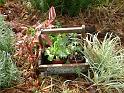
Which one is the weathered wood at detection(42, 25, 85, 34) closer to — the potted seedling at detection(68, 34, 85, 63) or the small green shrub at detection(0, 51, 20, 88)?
the potted seedling at detection(68, 34, 85, 63)

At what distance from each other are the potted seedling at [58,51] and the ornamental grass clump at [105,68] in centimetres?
14

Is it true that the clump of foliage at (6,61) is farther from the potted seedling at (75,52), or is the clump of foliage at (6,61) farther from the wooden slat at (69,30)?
the potted seedling at (75,52)

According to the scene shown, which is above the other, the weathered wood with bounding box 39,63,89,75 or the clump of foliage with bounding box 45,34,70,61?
the clump of foliage with bounding box 45,34,70,61

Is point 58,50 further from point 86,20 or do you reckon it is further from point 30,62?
point 86,20

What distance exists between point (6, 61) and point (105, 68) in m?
0.67

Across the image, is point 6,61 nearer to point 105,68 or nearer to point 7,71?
point 7,71

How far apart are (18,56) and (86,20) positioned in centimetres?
71

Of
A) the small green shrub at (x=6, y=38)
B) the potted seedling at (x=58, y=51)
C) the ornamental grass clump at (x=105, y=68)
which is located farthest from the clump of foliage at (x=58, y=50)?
the small green shrub at (x=6, y=38)

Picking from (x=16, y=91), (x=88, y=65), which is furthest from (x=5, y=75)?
(x=88, y=65)

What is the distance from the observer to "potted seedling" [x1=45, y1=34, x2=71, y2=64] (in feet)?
7.68

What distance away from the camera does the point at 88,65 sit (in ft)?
7.59

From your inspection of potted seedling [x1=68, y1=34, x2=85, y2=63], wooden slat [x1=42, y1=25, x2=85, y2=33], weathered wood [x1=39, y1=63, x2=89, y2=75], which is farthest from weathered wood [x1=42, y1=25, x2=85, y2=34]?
weathered wood [x1=39, y1=63, x2=89, y2=75]

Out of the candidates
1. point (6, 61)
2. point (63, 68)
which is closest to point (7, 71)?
point (6, 61)

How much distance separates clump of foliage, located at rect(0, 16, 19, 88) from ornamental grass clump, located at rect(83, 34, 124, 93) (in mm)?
502
